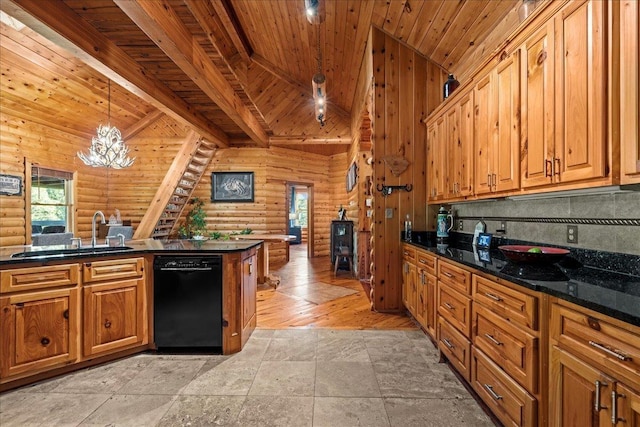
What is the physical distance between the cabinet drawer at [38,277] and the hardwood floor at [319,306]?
5.80 feet

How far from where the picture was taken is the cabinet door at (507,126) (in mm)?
1895

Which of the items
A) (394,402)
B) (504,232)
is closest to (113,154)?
(394,402)

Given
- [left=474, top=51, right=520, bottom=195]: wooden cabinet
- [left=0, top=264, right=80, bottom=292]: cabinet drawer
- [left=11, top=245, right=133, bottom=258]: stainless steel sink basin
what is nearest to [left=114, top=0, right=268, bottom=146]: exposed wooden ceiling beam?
[left=11, top=245, right=133, bottom=258]: stainless steel sink basin

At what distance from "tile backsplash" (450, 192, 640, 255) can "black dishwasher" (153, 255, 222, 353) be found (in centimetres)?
253

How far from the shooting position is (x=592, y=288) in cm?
122

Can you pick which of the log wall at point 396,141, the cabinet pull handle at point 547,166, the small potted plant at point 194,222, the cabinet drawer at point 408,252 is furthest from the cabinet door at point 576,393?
the small potted plant at point 194,222

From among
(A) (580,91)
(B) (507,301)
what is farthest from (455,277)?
(A) (580,91)

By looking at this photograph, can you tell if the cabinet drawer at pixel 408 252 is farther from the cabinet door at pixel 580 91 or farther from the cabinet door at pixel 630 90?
the cabinet door at pixel 630 90

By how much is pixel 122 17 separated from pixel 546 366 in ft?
13.4

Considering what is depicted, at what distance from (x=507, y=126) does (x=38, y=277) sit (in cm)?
353

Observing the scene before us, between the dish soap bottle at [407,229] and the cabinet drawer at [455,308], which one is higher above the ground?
the dish soap bottle at [407,229]

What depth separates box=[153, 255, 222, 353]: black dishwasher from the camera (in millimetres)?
2506

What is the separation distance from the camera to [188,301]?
2510 millimetres

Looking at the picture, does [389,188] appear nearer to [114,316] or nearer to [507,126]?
[507,126]
